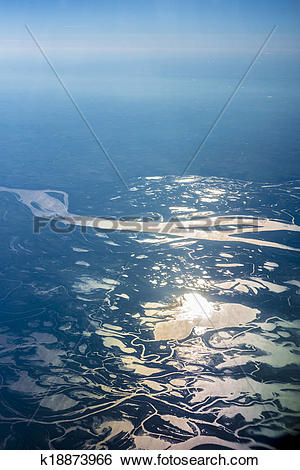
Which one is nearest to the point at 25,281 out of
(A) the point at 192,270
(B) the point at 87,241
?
(B) the point at 87,241

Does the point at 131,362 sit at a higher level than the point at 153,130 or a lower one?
lower

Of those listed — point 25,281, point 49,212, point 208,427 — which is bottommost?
point 208,427

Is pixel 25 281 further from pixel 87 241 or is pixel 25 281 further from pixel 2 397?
pixel 2 397

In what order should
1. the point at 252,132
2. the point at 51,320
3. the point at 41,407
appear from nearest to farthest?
the point at 41,407 < the point at 51,320 < the point at 252,132

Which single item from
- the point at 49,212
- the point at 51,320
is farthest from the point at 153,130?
the point at 51,320

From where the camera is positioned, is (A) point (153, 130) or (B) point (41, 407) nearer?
(B) point (41, 407)

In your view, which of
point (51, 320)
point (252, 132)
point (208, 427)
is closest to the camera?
point (208, 427)
